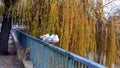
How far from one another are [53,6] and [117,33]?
2.42 meters

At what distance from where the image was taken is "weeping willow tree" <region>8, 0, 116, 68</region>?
9.43 meters

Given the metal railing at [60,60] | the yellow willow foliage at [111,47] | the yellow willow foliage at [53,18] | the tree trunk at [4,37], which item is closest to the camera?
the metal railing at [60,60]

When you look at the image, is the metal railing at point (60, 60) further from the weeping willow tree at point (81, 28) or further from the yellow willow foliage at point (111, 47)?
the yellow willow foliage at point (111, 47)

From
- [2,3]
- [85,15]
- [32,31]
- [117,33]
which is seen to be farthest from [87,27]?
[2,3]

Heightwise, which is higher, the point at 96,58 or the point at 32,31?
the point at 32,31

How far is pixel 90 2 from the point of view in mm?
9883

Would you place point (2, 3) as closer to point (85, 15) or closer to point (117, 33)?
point (85, 15)

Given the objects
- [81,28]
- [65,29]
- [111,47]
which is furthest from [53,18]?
[111,47]

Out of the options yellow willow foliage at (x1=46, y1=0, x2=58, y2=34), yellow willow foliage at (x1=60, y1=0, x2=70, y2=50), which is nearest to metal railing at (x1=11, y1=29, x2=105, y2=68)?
yellow willow foliage at (x1=60, y1=0, x2=70, y2=50)

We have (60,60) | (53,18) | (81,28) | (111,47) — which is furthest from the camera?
(53,18)

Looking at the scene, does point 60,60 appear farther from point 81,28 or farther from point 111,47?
point 111,47

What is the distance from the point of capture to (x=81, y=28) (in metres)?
9.50

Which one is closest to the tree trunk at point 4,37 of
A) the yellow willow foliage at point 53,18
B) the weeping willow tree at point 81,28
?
the weeping willow tree at point 81,28

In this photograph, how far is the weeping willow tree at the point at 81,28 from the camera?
9430 millimetres
